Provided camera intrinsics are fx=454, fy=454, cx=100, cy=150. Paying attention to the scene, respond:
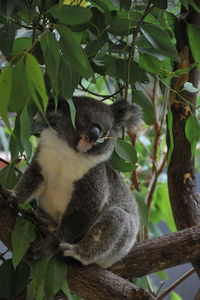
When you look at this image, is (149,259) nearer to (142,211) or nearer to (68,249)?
(142,211)

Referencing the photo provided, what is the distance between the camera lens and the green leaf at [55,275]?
56.8 inches

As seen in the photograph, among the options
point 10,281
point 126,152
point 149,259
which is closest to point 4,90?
point 126,152

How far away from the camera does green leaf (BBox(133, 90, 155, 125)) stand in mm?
1847

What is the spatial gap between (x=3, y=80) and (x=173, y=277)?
324cm

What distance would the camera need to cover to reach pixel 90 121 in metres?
1.79

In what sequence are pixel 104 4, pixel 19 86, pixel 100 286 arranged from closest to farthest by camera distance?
pixel 19 86 < pixel 104 4 < pixel 100 286

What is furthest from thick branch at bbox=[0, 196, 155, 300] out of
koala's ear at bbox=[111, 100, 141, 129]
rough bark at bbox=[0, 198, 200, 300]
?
koala's ear at bbox=[111, 100, 141, 129]

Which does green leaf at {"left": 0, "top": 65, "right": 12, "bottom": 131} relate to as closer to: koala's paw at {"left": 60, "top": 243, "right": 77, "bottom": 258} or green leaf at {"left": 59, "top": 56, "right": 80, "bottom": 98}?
A: green leaf at {"left": 59, "top": 56, "right": 80, "bottom": 98}

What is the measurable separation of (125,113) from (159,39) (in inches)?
22.4

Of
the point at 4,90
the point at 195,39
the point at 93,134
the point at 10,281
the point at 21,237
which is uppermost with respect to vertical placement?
the point at 195,39

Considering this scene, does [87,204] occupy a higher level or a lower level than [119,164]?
lower

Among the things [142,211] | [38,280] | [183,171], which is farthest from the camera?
[183,171]

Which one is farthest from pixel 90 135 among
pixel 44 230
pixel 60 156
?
pixel 44 230

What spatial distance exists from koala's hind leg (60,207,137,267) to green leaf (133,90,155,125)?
426 millimetres
